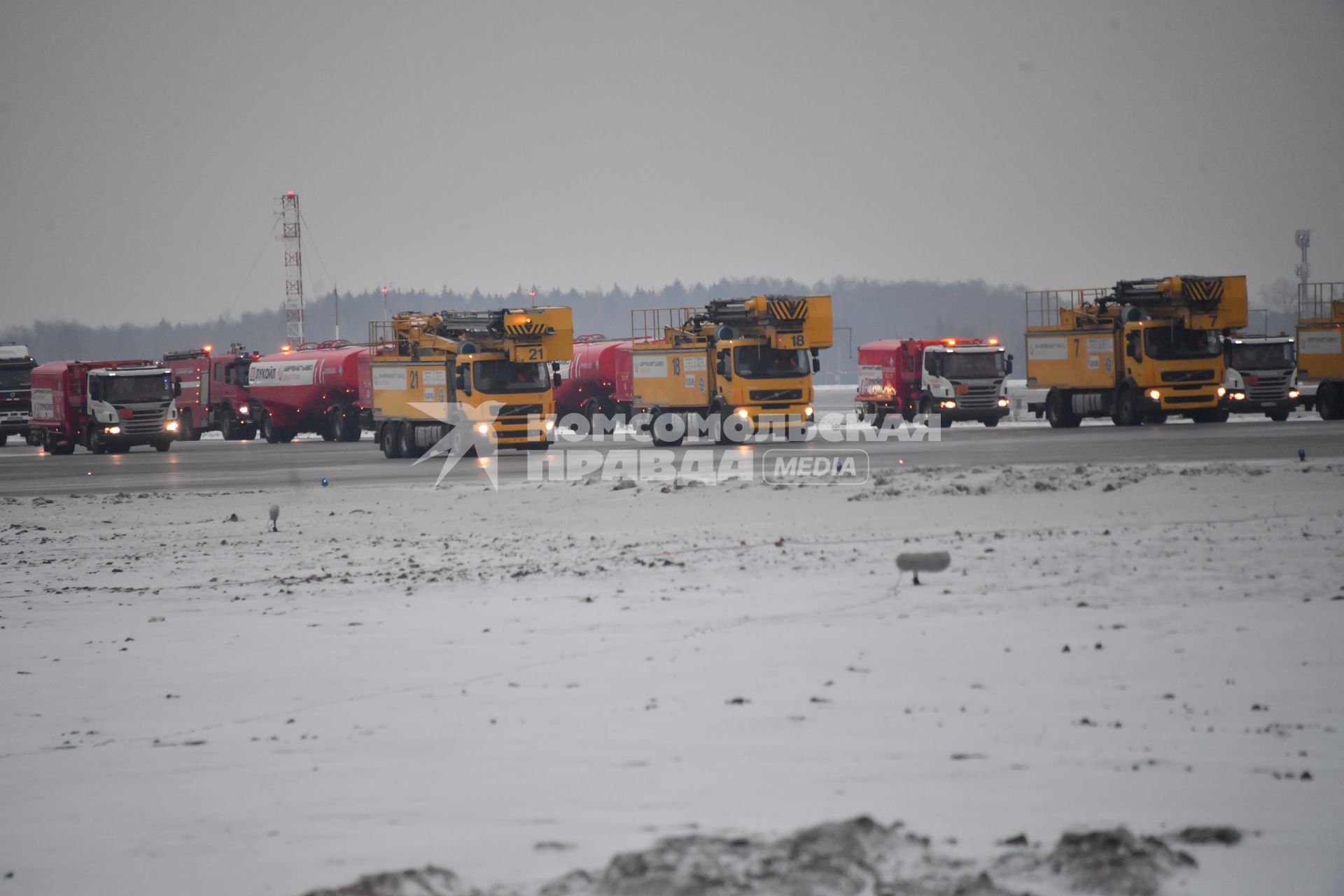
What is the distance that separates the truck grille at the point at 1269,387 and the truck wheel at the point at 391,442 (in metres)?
25.1

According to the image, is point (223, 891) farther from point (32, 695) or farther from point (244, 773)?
point (32, 695)

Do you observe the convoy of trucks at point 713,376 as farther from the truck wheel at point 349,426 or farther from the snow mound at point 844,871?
the snow mound at point 844,871

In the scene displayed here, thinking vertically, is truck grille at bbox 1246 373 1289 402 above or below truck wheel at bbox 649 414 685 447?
above

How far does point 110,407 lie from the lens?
1864 inches

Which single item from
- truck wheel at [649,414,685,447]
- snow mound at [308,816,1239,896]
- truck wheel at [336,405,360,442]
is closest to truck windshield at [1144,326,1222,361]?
truck wheel at [649,414,685,447]

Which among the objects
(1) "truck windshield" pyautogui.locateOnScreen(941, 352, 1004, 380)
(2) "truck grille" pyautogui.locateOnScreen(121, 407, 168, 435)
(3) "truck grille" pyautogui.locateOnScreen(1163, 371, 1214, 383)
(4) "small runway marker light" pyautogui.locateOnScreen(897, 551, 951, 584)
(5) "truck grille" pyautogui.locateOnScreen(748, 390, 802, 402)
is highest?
(1) "truck windshield" pyautogui.locateOnScreen(941, 352, 1004, 380)

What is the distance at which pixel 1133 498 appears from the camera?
1947cm

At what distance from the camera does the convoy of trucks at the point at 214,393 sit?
2175 inches

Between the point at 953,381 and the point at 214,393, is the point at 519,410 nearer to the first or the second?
the point at 953,381

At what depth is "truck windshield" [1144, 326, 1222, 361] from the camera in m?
41.0

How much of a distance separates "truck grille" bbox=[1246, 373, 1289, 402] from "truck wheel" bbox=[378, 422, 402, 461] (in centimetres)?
2508

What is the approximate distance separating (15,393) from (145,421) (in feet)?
34.9

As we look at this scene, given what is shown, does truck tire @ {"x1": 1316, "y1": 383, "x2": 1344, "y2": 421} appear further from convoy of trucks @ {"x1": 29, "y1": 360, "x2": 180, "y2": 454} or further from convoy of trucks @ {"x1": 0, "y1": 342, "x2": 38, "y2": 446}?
convoy of trucks @ {"x1": 0, "y1": 342, "x2": 38, "y2": 446}

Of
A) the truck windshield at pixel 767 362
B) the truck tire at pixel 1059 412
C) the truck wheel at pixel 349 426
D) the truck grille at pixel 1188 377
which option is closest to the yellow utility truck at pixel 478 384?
the truck windshield at pixel 767 362
